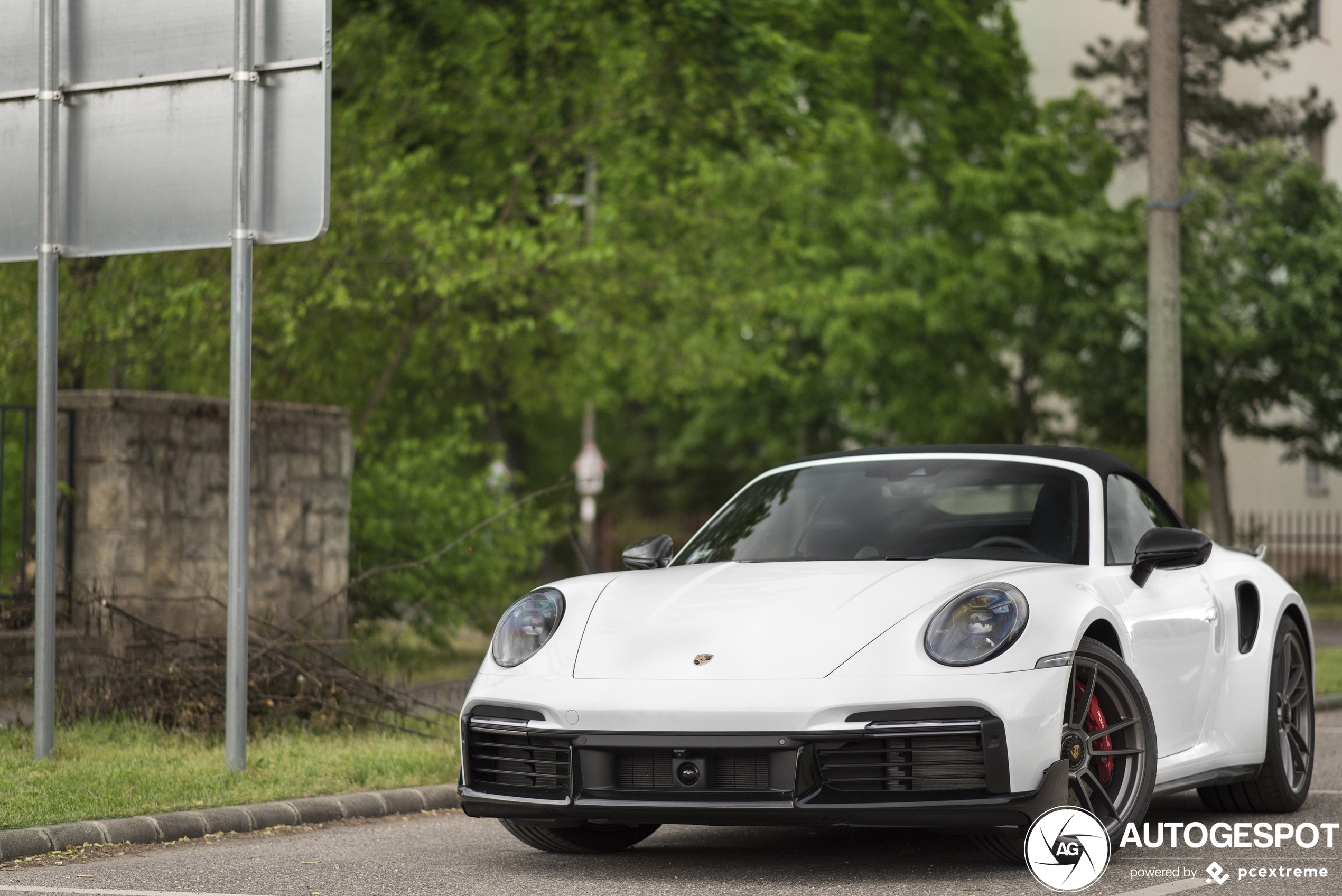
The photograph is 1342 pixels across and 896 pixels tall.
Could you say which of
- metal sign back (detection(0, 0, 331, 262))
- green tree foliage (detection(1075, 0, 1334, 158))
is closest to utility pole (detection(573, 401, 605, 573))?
green tree foliage (detection(1075, 0, 1334, 158))

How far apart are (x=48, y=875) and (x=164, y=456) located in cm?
642

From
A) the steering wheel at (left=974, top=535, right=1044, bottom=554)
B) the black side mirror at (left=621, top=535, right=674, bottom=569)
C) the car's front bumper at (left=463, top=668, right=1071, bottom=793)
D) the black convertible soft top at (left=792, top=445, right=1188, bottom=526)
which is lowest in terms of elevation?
the car's front bumper at (left=463, top=668, right=1071, bottom=793)

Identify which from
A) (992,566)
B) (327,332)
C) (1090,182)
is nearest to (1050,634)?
(992,566)

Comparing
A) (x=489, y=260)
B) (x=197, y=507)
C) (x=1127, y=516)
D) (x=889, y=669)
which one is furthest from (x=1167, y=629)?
(x=489, y=260)

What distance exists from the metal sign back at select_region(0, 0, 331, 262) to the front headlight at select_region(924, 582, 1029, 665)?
381 centimetres

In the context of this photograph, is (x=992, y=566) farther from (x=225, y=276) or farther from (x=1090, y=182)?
(x=1090, y=182)

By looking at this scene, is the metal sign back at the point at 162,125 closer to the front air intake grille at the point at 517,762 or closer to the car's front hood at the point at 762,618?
the car's front hood at the point at 762,618

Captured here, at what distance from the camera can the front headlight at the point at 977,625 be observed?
5.38 m

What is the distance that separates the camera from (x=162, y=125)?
8539 mm

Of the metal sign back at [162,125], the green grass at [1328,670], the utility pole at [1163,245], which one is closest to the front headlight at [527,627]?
the metal sign back at [162,125]

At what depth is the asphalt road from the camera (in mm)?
5527

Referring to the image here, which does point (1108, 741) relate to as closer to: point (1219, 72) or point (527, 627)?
point (527, 627)

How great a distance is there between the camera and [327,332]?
619 inches

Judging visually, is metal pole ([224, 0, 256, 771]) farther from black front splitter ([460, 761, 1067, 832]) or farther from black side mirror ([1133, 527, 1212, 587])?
black side mirror ([1133, 527, 1212, 587])
